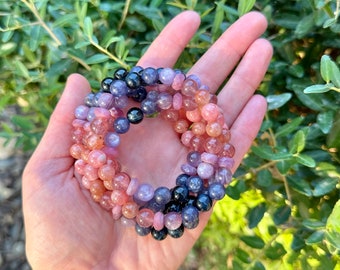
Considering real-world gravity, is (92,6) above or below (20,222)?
above

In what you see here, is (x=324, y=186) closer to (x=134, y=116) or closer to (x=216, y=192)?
(x=216, y=192)

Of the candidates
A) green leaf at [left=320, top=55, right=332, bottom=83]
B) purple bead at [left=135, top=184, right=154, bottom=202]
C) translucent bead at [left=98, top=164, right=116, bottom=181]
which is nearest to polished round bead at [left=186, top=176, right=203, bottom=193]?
purple bead at [left=135, top=184, right=154, bottom=202]

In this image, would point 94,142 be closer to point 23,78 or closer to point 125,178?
point 125,178

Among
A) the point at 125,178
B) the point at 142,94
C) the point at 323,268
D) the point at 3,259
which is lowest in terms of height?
the point at 3,259

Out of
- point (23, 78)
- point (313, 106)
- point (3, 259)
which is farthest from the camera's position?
point (3, 259)

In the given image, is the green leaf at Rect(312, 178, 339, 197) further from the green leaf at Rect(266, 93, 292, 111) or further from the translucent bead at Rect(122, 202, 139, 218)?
the translucent bead at Rect(122, 202, 139, 218)

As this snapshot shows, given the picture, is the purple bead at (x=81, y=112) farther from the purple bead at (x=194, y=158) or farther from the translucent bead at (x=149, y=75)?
the purple bead at (x=194, y=158)

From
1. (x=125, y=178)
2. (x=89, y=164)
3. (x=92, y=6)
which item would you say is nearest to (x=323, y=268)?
(x=125, y=178)

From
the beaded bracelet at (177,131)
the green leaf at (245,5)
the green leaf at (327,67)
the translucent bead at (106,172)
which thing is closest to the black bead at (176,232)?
the beaded bracelet at (177,131)
